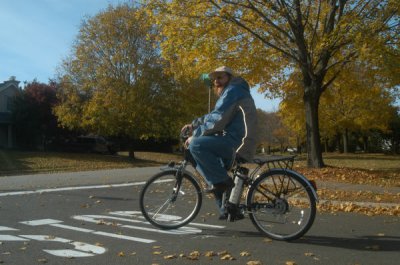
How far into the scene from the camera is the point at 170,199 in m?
6.61

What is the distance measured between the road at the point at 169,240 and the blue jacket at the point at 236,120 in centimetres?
111

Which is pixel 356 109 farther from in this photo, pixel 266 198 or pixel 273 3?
pixel 266 198

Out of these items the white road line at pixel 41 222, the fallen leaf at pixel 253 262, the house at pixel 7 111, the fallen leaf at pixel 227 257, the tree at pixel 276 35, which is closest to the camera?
the fallen leaf at pixel 253 262

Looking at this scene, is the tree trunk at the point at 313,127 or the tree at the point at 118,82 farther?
the tree at the point at 118,82

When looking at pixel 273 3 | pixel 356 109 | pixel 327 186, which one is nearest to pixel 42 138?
pixel 356 109

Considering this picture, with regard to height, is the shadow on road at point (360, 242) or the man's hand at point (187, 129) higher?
the man's hand at point (187, 129)

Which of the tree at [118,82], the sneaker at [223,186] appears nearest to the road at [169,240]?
the sneaker at [223,186]

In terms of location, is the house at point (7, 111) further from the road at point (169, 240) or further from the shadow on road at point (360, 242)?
the shadow on road at point (360, 242)

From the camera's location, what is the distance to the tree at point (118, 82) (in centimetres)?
3462

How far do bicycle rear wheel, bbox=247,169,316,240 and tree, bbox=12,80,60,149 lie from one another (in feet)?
125

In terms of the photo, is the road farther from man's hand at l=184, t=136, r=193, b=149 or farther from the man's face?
the man's face

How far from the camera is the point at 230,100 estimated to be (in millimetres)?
6055

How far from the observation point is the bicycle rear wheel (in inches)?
232

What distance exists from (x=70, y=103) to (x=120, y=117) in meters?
4.41
